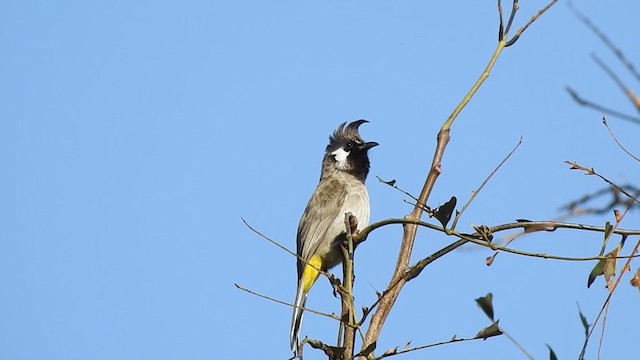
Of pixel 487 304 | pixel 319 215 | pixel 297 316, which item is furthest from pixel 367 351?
pixel 319 215

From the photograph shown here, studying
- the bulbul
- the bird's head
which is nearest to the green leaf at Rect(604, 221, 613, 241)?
the bulbul

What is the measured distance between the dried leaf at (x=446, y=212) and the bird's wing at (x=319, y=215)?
370 cm

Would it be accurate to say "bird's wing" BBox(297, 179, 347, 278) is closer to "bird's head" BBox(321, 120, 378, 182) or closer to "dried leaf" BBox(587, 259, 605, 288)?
"bird's head" BBox(321, 120, 378, 182)

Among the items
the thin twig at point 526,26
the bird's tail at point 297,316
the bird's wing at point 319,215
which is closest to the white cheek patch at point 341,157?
the bird's wing at point 319,215

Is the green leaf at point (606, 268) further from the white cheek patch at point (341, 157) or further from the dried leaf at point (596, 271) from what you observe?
the white cheek patch at point (341, 157)

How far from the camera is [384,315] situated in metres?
1.90

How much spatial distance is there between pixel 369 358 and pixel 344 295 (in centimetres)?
29

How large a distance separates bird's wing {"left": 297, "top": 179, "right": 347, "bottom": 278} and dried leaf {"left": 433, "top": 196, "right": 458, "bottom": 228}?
12.1ft

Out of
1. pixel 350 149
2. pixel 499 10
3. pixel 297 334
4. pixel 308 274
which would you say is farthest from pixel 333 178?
pixel 499 10

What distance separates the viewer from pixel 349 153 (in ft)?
21.4

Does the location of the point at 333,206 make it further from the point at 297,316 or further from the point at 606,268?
the point at 606,268

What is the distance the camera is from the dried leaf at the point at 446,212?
1.93m

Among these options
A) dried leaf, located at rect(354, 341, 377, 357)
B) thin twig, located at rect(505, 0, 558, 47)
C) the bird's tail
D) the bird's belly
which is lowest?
dried leaf, located at rect(354, 341, 377, 357)

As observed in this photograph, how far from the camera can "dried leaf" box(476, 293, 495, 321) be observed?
1.31 m
